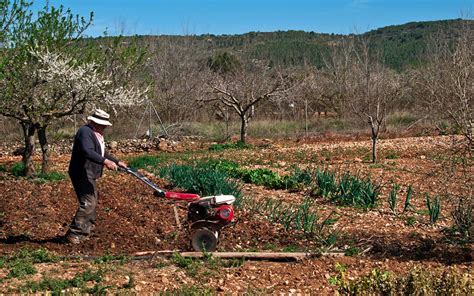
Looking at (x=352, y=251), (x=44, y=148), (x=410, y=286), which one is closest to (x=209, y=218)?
(x=352, y=251)

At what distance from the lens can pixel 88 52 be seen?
13.3 meters

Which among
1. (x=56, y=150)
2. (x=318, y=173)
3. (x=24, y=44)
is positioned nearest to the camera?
(x=318, y=173)

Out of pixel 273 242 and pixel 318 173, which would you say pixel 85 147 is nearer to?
pixel 273 242

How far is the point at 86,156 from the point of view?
731 centimetres

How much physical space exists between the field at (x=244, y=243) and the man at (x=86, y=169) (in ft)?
0.74

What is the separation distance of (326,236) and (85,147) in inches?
129

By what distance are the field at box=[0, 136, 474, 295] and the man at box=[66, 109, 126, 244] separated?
23 centimetres

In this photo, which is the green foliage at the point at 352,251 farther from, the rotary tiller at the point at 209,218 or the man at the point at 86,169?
the man at the point at 86,169

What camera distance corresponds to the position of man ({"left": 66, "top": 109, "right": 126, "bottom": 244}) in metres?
7.39

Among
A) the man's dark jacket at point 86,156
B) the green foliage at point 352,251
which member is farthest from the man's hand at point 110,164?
the green foliage at point 352,251

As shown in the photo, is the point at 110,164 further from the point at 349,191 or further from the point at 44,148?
the point at 44,148

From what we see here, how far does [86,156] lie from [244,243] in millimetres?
2286

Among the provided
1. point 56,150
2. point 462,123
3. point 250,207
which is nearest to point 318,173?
point 250,207

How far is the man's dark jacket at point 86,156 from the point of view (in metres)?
7.30
